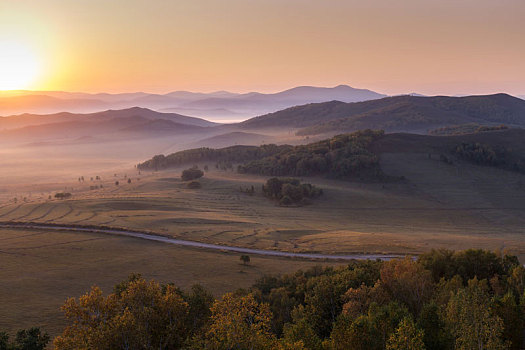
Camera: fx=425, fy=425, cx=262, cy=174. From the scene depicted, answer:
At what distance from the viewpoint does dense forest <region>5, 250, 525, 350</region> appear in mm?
22641

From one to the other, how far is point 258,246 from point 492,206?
7696 cm

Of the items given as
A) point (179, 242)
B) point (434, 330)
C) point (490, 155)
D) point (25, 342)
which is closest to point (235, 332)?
point (434, 330)

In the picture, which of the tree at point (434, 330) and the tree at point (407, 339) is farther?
the tree at point (434, 330)

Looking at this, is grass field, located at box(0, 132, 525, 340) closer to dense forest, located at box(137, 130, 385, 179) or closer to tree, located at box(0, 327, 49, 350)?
dense forest, located at box(137, 130, 385, 179)

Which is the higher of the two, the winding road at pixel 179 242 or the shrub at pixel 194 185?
the shrub at pixel 194 185

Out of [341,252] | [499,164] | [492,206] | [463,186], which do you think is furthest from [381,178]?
[341,252]

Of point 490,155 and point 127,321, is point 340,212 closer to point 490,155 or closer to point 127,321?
point 490,155

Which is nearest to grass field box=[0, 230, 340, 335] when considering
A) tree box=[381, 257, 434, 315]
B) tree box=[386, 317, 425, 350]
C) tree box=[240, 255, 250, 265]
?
tree box=[240, 255, 250, 265]

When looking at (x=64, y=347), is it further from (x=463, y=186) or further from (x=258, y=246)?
(x=463, y=186)

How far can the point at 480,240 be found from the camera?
214 feet

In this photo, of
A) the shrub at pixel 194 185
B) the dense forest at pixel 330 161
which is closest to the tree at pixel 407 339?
the shrub at pixel 194 185

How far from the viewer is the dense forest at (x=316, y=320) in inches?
891

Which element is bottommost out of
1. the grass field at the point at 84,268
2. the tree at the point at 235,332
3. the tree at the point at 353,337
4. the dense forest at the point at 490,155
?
the grass field at the point at 84,268

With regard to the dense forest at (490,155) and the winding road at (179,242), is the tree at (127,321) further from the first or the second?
the dense forest at (490,155)
